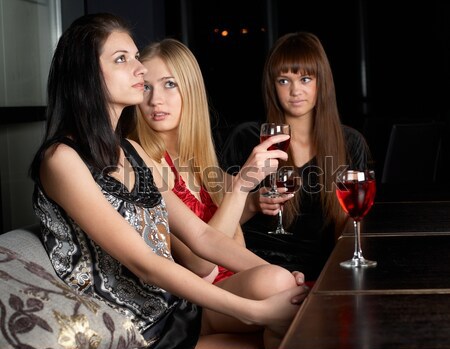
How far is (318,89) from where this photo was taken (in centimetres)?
335

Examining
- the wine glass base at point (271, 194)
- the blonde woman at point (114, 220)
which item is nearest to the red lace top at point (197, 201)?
the wine glass base at point (271, 194)

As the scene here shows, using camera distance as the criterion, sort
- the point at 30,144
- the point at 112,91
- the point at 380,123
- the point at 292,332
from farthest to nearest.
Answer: the point at 380,123
the point at 30,144
the point at 112,91
the point at 292,332

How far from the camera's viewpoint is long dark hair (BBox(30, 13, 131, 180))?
6.76 feet

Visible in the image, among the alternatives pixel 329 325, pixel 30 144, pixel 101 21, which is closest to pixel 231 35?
pixel 30 144

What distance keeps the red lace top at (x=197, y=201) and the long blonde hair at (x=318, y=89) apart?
1.71ft

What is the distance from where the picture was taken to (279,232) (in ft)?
9.61

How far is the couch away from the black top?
3.96 feet

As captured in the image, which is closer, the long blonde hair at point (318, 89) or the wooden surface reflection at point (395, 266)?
the wooden surface reflection at point (395, 266)

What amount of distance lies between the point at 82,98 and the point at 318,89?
149 cm

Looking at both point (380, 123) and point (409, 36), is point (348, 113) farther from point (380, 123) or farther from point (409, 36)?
point (380, 123)

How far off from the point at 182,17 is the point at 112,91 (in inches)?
238

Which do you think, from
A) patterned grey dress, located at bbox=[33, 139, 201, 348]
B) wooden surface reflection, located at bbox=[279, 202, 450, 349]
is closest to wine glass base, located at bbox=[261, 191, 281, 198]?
wooden surface reflection, located at bbox=[279, 202, 450, 349]

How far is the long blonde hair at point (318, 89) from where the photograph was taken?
10.6ft

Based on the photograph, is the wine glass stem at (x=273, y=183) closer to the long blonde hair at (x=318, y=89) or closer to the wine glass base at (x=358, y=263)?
the long blonde hair at (x=318, y=89)
